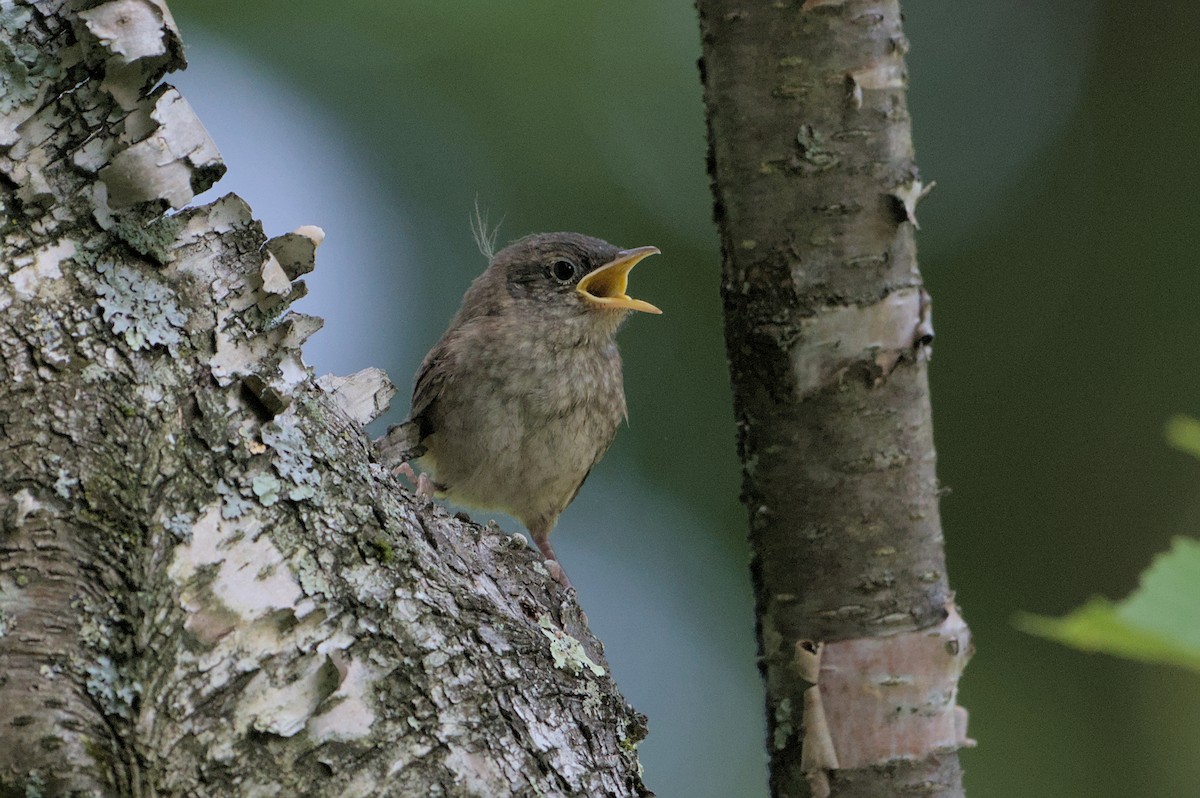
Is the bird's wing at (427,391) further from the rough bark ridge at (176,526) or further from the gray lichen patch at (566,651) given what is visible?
the rough bark ridge at (176,526)

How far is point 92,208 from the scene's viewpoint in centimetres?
189

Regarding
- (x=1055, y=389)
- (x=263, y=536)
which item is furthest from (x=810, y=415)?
(x=1055, y=389)

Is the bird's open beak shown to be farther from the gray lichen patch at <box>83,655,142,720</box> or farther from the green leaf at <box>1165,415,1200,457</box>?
the green leaf at <box>1165,415,1200,457</box>

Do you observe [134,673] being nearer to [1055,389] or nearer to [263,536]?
[263,536]

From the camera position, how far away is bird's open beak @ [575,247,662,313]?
13.5 ft

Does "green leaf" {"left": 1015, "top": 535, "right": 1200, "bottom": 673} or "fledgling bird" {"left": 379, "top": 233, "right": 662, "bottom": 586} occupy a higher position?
"fledgling bird" {"left": 379, "top": 233, "right": 662, "bottom": 586}

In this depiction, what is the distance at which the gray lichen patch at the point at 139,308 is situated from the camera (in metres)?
1.89

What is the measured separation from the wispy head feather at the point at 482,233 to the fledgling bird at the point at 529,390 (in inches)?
19.3

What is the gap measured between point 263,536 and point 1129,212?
5224mm

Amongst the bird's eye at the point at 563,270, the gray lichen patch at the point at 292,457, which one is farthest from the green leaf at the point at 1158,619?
the bird's eye at the point at 563,270

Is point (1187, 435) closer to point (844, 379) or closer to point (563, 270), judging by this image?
point (844, 379)

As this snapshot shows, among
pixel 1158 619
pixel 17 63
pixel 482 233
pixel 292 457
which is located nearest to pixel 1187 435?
pixel 1158 619

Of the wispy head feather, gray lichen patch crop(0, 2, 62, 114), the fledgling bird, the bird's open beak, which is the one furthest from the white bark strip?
the wispy head feather

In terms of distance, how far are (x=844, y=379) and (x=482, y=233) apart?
274cm
